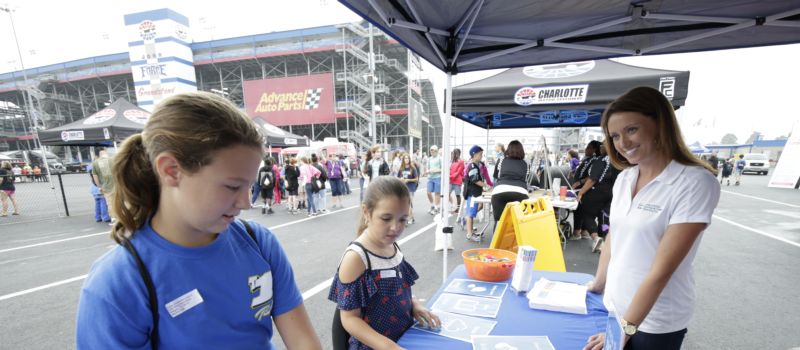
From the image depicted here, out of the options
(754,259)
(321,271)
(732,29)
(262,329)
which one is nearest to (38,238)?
(321,271)

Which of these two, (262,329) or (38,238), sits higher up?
(262,329)

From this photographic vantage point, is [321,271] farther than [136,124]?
No

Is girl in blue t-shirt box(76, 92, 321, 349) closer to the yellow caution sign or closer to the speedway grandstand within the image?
the yellow caution sign

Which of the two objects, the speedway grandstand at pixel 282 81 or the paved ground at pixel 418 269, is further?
the speedway grandstand at pixel 282 81

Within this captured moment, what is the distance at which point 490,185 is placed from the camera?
20.8 feet

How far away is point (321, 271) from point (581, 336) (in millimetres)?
3430

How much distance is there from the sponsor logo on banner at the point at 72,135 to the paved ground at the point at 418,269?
2114 mm

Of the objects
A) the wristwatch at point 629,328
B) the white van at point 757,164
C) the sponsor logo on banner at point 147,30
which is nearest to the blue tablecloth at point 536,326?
the wristwatch at point 629,328

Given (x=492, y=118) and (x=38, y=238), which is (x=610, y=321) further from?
(x=38, y=238)

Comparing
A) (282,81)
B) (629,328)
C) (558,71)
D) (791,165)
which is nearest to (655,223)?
(629,328)

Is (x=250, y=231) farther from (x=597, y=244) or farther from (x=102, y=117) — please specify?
(x=102, y=117)

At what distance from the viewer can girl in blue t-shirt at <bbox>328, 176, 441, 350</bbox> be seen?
1.34 m

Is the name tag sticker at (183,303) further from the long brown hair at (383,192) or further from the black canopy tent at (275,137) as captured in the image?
the black canopy tent at (275,137)

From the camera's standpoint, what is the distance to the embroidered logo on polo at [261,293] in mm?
1014
